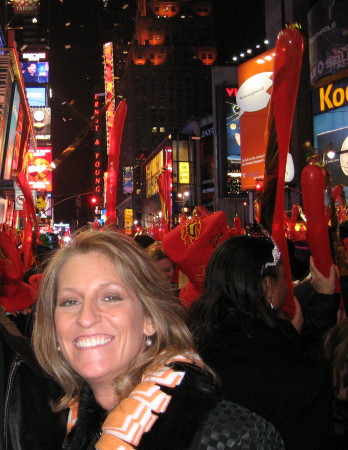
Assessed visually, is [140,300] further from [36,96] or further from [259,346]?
[36,96]

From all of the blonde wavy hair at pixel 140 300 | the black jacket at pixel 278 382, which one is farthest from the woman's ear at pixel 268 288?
the blonde wavy hair at pixel 140 300

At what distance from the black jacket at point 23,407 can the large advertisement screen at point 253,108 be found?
28.8 metres

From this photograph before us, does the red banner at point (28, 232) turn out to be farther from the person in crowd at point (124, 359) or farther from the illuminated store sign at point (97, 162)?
the illuminated store sign at point (97, 162)

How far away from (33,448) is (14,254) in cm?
421

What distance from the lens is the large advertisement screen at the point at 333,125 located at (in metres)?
29.9

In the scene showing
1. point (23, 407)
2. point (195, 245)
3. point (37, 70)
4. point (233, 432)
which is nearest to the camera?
point (233, 432)

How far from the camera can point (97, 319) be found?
1.97 metres

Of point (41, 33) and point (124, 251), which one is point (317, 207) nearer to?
point (124, 251)

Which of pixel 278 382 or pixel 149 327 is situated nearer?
pixel 149 327

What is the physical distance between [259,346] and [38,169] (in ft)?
160

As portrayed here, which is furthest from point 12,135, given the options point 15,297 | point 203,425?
point 203,425

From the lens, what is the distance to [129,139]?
12275 centimetres

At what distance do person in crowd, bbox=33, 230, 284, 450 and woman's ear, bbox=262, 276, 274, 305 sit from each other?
2.84 ft

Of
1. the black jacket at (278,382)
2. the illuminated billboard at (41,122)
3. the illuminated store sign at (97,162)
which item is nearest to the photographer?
the black jacket at (278,382)
